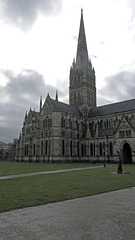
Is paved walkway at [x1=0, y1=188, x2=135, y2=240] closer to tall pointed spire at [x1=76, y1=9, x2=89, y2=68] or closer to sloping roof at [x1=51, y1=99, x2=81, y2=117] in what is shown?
sloping roof at [x1=51, y1=99, x2=81, y2=117]

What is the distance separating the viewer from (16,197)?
9.56 meters

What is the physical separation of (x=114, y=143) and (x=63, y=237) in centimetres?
4542

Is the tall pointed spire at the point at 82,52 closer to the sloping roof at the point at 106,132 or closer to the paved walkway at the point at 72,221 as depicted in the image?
the sloping roof at the point at 106,132

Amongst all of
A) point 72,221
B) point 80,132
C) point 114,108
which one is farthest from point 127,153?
point 72,221

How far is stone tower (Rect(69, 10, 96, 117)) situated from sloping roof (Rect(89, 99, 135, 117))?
4076mm

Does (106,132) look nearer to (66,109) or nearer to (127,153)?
(127,153)

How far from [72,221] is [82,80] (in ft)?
234

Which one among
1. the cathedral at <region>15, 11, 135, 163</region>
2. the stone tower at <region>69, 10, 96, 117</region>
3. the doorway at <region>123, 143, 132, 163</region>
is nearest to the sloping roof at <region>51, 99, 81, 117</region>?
the cathedral at <region>15, 11, 135, 163</region>

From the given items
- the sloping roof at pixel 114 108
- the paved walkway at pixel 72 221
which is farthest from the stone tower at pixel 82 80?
the paved walkway at pixel 72 221

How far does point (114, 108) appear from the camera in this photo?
62.9 meters

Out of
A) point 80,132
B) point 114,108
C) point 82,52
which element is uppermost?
point 82,52

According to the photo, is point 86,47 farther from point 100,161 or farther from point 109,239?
point 109,239

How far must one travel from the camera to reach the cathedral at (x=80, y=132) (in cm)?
4897

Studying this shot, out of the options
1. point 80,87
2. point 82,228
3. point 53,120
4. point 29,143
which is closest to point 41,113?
point 53,120
